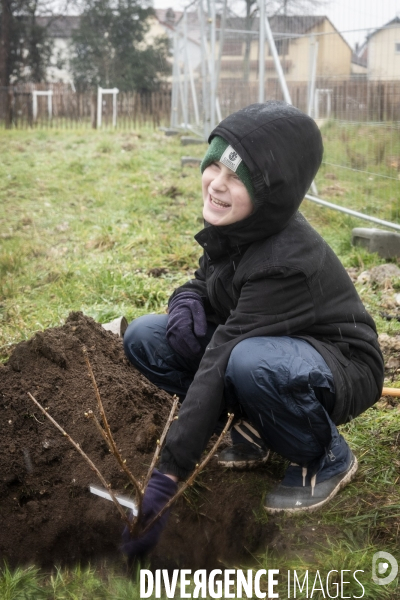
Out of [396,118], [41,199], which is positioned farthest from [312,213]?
[41,199]

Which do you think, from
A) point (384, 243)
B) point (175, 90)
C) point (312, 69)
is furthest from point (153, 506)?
point (175, 90)

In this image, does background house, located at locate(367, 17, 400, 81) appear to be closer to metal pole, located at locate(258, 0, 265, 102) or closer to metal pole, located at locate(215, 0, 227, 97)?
metal pole, located at locate(258, 0, 265, 102)

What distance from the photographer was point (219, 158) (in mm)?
2258

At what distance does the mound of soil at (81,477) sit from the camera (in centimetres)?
247

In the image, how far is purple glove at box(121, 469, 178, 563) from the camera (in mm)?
2090

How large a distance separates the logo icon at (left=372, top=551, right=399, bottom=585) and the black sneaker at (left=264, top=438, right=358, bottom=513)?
0.29 m

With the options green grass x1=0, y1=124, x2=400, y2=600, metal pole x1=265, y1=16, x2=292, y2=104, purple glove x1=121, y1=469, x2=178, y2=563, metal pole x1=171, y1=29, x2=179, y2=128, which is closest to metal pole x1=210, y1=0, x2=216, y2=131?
green grass x1=0, y1=124, x2=400, y2=600

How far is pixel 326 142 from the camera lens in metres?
6.43

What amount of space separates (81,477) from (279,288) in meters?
1.12

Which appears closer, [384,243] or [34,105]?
[384,243]

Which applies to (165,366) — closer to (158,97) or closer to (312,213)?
(312,213)

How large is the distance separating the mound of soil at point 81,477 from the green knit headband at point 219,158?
107 centimetres

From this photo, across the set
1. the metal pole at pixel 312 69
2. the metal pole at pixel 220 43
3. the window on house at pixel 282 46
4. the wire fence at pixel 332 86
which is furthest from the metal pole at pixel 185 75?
the metal pole at pixel 312 69

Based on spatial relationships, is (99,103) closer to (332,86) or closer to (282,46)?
(282,46)
